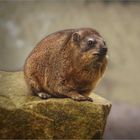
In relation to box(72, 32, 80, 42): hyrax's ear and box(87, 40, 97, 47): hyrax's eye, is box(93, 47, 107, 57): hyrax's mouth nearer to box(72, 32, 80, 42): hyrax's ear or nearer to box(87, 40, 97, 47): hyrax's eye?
box(87, 40, 97, 47): hyrax's eye

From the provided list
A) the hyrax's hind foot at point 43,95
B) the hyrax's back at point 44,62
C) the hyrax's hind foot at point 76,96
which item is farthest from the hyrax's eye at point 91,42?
the hyrax's hind foot at point 43,95

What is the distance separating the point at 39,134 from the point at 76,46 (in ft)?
2.14

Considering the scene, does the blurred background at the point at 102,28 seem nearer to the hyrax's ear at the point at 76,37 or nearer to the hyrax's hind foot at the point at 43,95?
the hyrax's hind foot at the point at 43,95

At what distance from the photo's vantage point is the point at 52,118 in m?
4.31

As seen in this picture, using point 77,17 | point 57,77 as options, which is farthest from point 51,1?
point 57,77

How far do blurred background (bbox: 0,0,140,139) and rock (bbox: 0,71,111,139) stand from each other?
354 cm

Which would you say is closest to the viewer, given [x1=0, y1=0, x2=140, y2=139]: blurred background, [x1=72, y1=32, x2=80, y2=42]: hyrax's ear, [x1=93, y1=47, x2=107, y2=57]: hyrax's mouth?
[x1=93, y1=47, x2=107, y2=57]: hyrax's mouth

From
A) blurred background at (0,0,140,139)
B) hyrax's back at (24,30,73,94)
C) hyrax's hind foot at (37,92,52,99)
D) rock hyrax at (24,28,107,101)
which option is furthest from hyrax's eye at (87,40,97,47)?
blurred background at (0,0,140,139)

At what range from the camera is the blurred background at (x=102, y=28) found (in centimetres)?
830

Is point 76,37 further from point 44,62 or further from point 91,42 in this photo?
point 44,62

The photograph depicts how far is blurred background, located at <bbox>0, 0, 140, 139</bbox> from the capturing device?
8.30 metres

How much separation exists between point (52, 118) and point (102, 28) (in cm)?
462

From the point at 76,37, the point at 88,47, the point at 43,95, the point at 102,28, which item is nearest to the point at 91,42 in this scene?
the point at 88,47

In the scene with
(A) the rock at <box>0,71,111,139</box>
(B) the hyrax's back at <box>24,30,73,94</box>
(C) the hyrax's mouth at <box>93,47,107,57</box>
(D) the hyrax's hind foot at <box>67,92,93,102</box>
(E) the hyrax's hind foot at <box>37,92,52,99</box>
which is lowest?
(A) the rock at <box>0,71,111,139</box>
